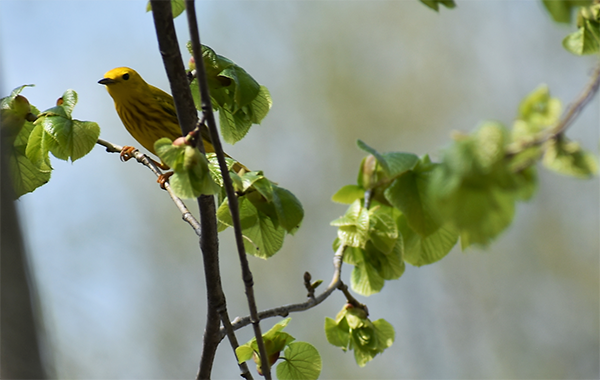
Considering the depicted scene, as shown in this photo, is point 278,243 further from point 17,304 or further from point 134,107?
point 134,107

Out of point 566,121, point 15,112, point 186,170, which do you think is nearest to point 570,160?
point 566,121

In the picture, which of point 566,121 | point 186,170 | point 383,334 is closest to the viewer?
point 566,121

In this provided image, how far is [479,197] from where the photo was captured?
0.36m

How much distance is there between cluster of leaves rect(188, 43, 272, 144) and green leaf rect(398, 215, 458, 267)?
1.06 feet

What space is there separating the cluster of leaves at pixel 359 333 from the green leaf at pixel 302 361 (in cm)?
9

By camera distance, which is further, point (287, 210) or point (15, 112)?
point (15, 112)

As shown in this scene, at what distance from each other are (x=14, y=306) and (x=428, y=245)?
25.4 inches

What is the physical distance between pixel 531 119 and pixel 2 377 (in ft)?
1.40

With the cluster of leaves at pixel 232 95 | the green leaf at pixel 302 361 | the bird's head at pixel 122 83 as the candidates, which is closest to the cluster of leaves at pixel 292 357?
the green leaf at pixel 302 361

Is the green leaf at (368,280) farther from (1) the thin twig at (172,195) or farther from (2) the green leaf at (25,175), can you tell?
(2) the green leaf at (25,175)

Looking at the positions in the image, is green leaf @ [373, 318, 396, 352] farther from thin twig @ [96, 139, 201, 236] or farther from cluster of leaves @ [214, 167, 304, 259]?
thin twig @ [96, 139, 201, 236]

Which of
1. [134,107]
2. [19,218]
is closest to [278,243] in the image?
[19,218]

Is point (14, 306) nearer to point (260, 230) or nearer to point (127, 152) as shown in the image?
point (260, 230)

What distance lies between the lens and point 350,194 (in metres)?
0.94
